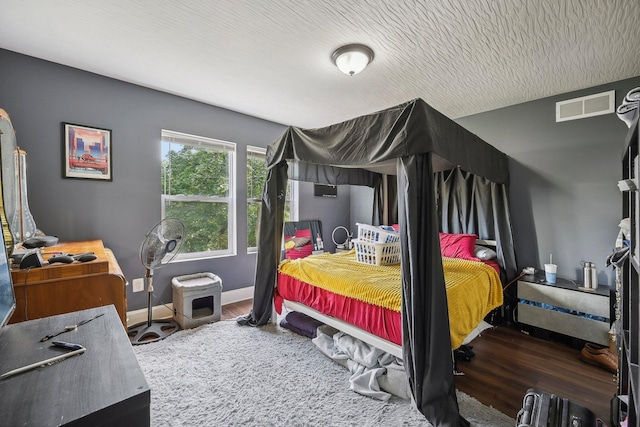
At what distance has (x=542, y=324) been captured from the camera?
8.72 feet

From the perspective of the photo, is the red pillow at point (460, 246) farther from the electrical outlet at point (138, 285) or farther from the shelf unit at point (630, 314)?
the electrical outlet at point (138, 285)

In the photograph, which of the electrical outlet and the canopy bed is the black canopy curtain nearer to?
the canopy bed

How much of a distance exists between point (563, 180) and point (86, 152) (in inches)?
187

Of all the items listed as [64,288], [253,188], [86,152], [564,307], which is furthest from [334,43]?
[564,307]

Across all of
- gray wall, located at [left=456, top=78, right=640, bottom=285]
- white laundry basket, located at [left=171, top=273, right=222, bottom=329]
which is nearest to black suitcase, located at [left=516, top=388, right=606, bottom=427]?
gray wall, located at [left=456, top=78, right=640, bottom=285]

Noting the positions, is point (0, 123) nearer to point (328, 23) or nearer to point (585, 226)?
point (328, 23)

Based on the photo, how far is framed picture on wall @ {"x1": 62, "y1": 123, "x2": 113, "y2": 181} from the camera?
8.14 feet

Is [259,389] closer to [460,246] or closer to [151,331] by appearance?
[151,331]

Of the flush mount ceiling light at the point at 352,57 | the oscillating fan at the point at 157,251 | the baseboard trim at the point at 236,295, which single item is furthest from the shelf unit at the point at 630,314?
the baseboard trim at the point at 236,295

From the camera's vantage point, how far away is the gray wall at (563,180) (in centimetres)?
264

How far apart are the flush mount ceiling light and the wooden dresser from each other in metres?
2.16

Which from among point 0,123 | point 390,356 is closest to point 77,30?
point 0,123

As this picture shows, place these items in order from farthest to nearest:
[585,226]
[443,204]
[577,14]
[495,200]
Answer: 1. [443,204]
2. [495,200]
3. [585,226]
4. [577,14]

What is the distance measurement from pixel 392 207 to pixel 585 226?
6.66 feet
